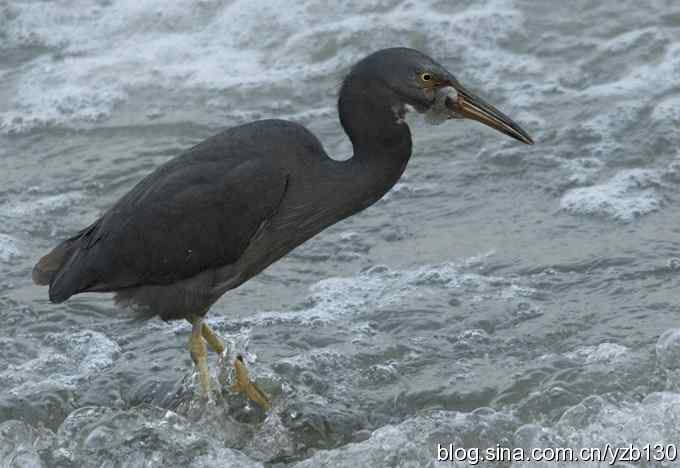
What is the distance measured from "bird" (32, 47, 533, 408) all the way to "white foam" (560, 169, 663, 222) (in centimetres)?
131

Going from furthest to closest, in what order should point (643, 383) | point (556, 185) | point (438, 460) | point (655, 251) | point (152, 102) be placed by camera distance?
point (152, 102) → point (556, 185) → point (655, 251) → point (643, 383) → point (438, 460)

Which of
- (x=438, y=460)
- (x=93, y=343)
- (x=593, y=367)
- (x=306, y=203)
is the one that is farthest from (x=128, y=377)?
(x=593, y=367)

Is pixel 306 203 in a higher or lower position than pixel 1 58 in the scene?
higher

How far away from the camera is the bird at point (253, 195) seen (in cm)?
477

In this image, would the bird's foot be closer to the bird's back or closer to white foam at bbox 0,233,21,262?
the bird's back

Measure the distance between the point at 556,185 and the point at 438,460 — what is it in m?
2.24

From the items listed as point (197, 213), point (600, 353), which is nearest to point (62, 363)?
point (197, 213)

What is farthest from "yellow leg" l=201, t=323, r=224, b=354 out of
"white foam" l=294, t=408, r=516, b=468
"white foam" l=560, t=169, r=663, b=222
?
"white foam" l=560, t=169, r=663, b=222

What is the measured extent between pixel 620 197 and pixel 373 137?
172 centimetres

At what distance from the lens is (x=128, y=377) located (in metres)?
5.09

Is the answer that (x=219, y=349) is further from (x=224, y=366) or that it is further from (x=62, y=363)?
(x=62, y=363)

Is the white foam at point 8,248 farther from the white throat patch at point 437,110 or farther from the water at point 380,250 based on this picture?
the white throat patch at point 437,110

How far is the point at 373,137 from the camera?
4809 mm

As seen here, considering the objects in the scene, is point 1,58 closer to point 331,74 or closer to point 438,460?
point 331,74
